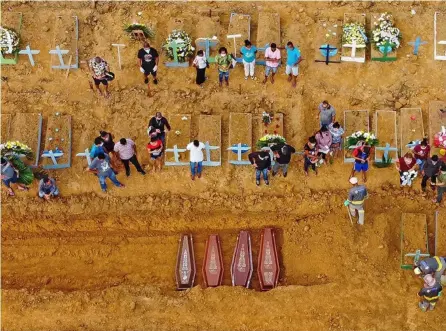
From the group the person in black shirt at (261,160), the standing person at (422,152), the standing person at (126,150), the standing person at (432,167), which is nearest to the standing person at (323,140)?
the person in black shirt at (261,160)

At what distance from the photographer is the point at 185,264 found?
43.5 ft

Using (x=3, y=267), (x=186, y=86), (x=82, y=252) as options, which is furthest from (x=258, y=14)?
(x=3, y=267)

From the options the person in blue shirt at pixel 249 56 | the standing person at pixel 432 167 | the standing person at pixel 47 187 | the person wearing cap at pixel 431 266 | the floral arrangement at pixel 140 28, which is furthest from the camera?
the floral arrangement at pixel 140 28

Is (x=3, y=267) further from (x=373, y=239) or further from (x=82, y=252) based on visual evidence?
(x=373, y=239)

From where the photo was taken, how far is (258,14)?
15.6 m

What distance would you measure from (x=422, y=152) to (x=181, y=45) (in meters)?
6.93

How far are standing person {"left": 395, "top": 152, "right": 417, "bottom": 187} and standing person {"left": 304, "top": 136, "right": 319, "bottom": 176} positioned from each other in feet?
6.40

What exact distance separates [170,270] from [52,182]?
3.67 metres

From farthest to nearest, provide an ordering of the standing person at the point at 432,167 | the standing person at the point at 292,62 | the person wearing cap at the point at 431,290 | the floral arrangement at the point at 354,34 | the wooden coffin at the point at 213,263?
the floral arrangement at the point at 354,34 < the standing person at the point at 292,62 < the wooden coffin at the point at 213,263 < the standing person at the point at 432,167 < the person wearing cap at the point at 431,290

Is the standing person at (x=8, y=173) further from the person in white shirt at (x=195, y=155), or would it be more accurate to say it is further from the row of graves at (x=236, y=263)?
the row of graves at (x=236, y=263)

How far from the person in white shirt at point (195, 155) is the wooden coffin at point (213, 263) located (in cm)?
180

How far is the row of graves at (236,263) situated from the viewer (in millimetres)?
13102

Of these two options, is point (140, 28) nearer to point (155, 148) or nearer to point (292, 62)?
point (155, 148)

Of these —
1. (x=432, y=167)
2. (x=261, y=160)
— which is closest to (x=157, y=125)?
(x=261, y=160)
